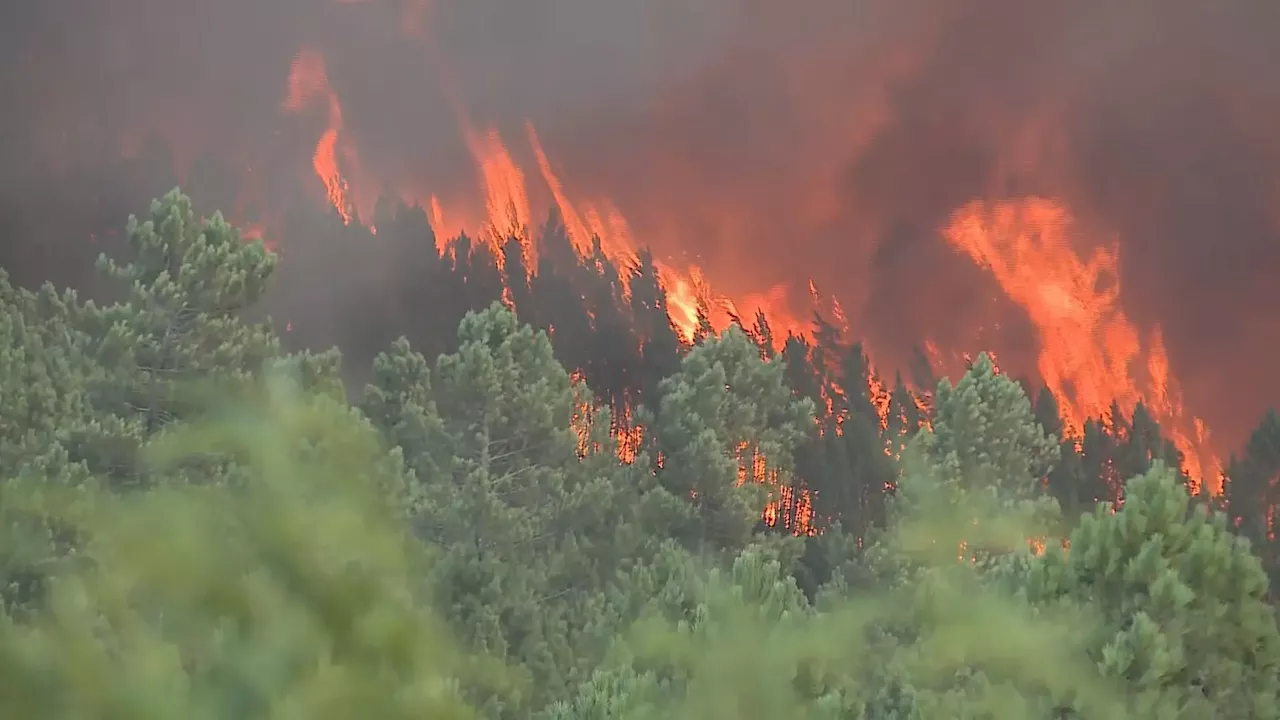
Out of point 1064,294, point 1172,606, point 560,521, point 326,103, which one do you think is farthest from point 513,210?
point 1172,606

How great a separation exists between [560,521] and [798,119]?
7.55ft

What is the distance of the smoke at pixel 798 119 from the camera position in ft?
14.6

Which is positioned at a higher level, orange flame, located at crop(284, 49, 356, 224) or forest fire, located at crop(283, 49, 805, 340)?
orange flame, located at crop(284, 49, 356, 224)

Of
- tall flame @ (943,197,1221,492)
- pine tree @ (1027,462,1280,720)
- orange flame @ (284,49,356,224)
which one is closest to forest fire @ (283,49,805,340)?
orange flame @ (284,49,356,224)

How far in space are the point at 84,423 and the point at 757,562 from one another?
2630 millimetres

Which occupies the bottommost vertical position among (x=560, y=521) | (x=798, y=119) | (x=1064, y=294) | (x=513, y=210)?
(x=560, y=521)

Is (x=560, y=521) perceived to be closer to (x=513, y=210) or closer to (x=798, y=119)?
(x=513, y=210)

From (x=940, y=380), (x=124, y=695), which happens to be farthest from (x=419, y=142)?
(x=124, y=695)

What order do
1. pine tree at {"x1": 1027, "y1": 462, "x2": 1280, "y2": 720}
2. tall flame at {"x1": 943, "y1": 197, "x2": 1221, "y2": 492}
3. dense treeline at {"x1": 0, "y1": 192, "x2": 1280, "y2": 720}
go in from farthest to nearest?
tall flame at {"x1": 943, "y1": 197, "x2": 1221, "y2": 492}
pine tree at {"x1": 1027, "y1": 462, "x2": 1280, "y2": 720}
dense treeline at {"x1": 0, "y1": 192, "x2": 1280, "y2": 720}

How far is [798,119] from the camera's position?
15.5 ft

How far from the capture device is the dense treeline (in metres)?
0.66

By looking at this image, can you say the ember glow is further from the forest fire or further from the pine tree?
the pine tree

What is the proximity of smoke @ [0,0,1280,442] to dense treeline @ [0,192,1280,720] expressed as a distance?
394mm

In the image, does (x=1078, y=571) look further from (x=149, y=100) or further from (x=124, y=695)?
(x=149, y=100)
